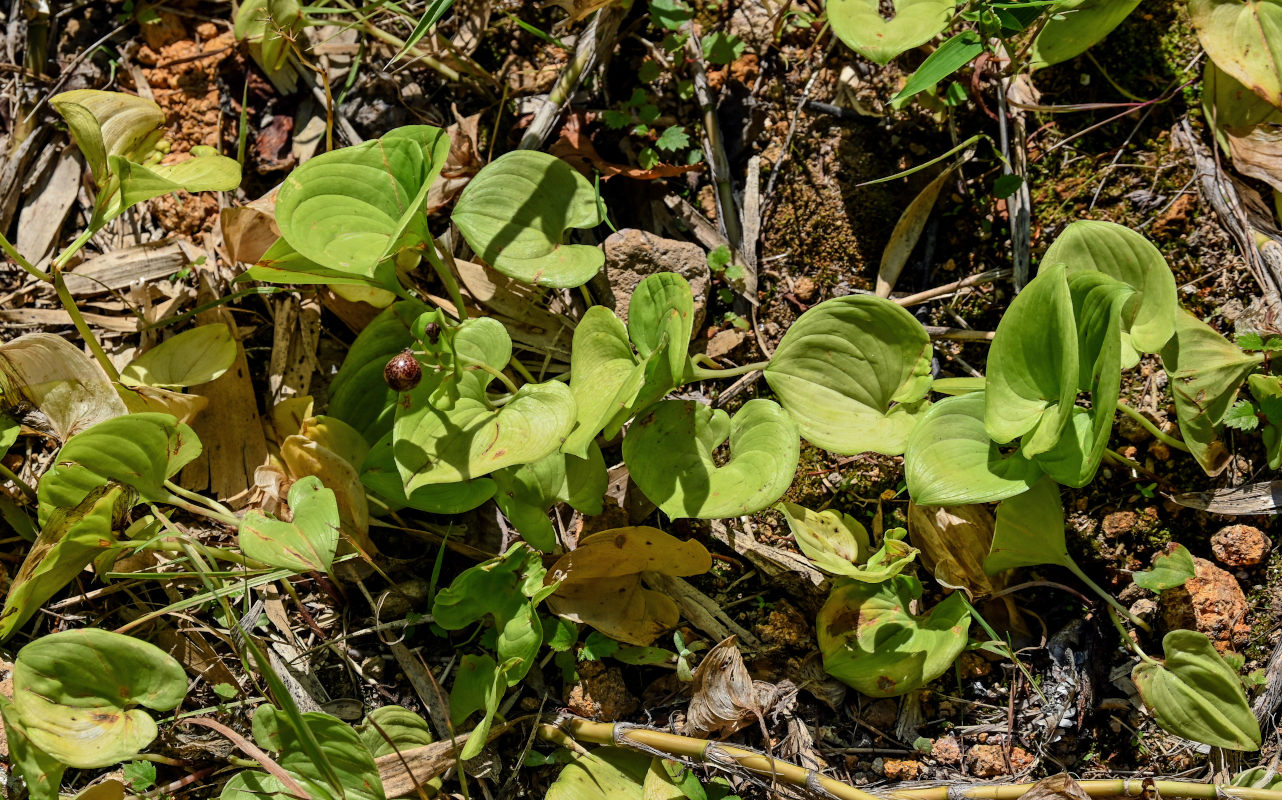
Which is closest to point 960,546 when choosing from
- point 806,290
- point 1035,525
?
point 1035,525

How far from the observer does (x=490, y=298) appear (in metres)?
2.52

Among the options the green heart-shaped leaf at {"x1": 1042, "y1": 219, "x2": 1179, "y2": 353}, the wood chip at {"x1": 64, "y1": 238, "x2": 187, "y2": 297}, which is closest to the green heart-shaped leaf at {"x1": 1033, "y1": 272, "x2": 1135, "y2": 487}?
the green heart-shaped leaf at {"x1": 1042, "y1": 219, "x2": 1179, "y2": 353}

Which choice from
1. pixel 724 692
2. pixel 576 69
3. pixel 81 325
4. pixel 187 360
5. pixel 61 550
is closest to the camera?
pixel 61 550

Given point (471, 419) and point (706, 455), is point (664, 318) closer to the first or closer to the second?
point (706, 455)

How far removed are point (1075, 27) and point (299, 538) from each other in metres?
2.22

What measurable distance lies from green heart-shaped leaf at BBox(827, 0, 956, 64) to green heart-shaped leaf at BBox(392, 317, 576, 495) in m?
1.09

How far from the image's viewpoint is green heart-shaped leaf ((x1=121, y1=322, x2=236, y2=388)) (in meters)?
2.42

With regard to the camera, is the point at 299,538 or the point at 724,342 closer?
the point at 299,538

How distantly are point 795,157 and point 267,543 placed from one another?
1708mm

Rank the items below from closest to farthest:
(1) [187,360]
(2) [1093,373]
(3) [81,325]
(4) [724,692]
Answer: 1. (2) [1093,373]
2. (4) [724,692]
3. (3) [81,325]
4. (1) [187,360]

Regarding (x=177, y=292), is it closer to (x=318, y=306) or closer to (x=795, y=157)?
(x=318, y=306)

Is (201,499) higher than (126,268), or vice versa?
(126,268)

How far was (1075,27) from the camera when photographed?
2.26 m

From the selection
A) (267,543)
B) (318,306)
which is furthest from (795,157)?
(267,543)
